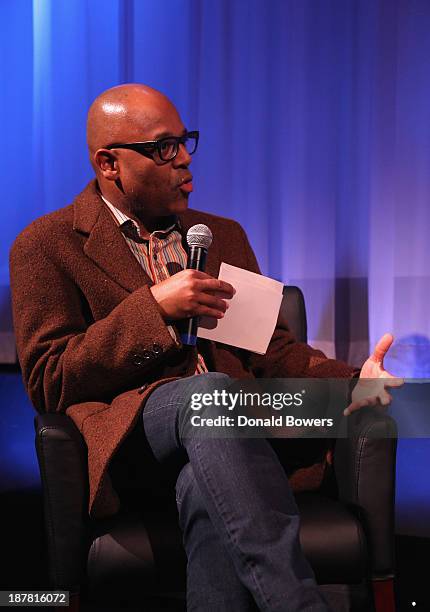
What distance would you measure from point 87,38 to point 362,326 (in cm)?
151

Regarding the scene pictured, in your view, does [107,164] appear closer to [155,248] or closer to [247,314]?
[155,248]

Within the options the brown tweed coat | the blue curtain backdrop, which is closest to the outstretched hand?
the brown tweed coat

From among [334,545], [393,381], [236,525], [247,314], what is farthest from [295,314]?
[236,525]

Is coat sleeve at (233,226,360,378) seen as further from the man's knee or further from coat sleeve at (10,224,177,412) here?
the man's knee

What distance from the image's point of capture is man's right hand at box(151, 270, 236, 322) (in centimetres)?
130

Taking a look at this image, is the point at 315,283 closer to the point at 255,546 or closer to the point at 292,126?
the point at 292,126

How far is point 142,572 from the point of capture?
1.28 m

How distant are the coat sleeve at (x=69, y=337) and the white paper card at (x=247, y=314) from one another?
11 centimetres

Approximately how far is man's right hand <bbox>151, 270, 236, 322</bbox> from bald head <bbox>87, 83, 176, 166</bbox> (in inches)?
14.9

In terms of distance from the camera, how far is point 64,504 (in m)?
1.30

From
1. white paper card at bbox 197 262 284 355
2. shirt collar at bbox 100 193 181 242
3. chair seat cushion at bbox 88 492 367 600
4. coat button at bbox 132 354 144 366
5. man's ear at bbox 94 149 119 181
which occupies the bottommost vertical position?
chair seat cushion at bbox 88 492 367 600

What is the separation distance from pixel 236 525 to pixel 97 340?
0.43 metres

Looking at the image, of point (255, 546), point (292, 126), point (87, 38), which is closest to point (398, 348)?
point (292, 126)

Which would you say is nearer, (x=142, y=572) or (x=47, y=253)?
(x=142, y=572)
